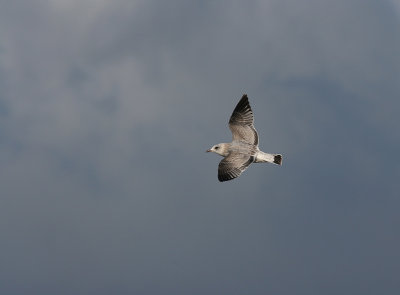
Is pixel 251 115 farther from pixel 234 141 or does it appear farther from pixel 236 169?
pixel 236 169

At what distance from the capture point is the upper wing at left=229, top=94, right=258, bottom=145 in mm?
56938

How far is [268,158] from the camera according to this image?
5531cm

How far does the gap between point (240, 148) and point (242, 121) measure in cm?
340

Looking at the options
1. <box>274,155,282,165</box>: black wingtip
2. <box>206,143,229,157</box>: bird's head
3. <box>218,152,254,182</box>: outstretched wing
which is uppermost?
<box>206,143,229,157</box>: bird's head

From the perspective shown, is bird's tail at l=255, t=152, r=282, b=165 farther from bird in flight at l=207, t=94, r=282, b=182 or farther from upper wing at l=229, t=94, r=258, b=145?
upper wing at l=229, t=94, r=258, b=145

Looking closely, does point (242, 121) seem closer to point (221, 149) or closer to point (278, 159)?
point (221, 149)

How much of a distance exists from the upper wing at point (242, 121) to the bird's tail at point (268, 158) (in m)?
2.62

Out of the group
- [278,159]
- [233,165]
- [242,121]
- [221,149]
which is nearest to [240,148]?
[221,149]

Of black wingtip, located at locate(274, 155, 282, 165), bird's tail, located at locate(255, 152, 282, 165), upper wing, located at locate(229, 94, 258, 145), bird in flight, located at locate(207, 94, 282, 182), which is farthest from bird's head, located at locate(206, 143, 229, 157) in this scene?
black wingtip, located at locate(274, 155, 282, 165)

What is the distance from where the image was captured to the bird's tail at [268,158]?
2173 inches

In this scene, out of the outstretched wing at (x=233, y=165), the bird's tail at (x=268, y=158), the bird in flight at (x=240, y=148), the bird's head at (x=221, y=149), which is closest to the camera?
the outstretched wing at (x=233, y=165)

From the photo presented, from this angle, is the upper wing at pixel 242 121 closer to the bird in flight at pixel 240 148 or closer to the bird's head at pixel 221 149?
the bird in flight at pixel 240 148

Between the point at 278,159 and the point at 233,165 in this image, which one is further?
the point at 278,159

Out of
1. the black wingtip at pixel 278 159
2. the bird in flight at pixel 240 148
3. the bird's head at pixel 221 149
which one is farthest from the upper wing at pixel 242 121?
the black wingtip at pixel 278 159
